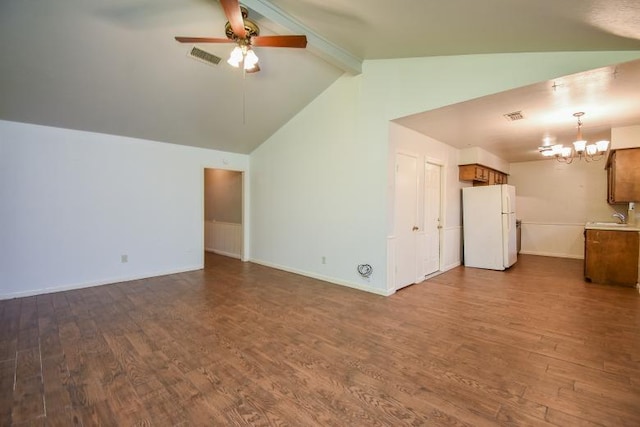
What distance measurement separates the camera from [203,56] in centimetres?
363

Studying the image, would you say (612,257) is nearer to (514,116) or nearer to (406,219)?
(514,116)

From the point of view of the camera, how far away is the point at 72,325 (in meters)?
3.09

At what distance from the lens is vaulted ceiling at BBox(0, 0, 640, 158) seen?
233 centimetres

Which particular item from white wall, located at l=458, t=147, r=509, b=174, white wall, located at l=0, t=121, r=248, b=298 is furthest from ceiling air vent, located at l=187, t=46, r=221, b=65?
white wall, located at l=458, t=147, r=509, b=174

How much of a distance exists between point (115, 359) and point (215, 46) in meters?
3.47

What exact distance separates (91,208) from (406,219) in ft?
16.3

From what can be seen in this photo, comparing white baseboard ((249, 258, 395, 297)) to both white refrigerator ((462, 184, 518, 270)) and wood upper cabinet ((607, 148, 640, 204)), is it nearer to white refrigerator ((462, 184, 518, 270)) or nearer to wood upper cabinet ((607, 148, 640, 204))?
white refrigerator ((462, 184, 518, 270))

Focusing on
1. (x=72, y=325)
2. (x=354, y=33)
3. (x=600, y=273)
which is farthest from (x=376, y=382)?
(x=600, y=273)

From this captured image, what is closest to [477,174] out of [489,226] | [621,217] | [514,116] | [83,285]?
[489,226]

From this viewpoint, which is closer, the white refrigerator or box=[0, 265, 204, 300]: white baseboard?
box=[0, 265, 204, 300]: white baseboard

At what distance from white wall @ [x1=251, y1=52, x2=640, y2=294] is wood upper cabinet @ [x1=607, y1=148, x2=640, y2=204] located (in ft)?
9.79

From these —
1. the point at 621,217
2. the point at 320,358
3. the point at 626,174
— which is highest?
the point at 626,174

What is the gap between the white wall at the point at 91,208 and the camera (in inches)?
156

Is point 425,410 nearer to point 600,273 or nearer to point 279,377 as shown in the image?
point 279,377
